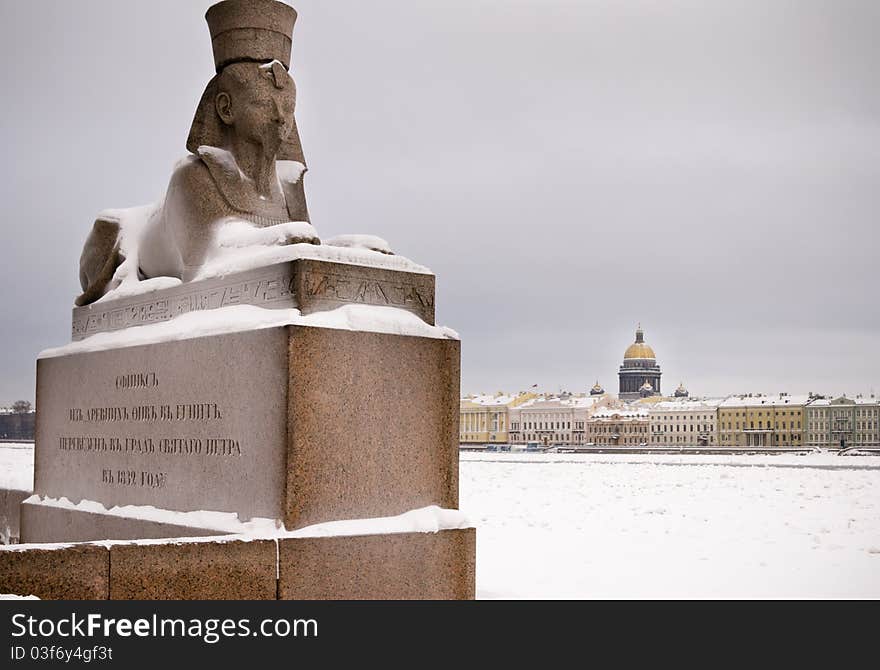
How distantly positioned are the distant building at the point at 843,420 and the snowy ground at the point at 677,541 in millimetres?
97871

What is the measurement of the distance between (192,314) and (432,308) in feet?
4.11

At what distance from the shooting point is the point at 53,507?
22.3 ft

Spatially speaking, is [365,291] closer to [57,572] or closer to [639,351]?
[57,572]

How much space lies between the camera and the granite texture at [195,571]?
12.7 feet

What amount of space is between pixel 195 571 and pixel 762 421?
11561 centimetres

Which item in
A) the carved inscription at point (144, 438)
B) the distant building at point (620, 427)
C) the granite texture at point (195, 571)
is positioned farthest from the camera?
the distant building at point (620, 427)

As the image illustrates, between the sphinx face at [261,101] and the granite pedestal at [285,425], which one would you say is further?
the sphinx face at [261,101]

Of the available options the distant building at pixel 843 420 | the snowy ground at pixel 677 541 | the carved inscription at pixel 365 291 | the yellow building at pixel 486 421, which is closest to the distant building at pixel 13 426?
the yellow building at pixel 486 421

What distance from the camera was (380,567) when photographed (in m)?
4.88

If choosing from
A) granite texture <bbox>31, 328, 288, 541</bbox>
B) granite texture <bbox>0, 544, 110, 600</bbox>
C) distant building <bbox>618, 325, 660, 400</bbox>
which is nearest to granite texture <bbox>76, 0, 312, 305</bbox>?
granite texture <bbox>31, 328, 288, 541</bbox>

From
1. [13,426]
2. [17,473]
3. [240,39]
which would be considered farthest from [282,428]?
[13,426]

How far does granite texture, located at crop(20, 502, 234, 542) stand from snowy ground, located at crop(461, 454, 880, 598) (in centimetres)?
167

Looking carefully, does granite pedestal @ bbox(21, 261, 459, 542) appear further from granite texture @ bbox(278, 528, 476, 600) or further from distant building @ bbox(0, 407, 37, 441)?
distant building @ bbox(0, 407, 37, 441)

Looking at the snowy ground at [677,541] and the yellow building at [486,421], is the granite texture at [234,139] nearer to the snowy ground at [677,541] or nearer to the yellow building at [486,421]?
the snowy ground at [677,541]
